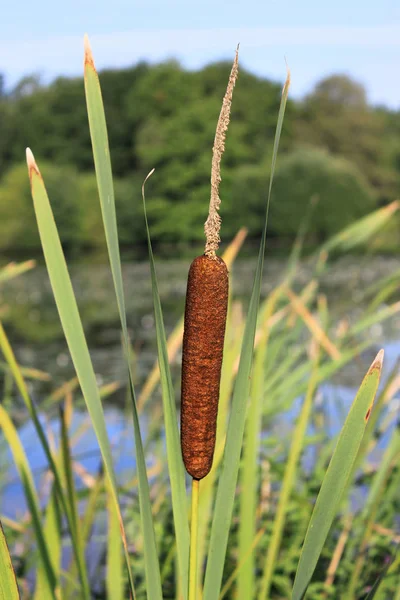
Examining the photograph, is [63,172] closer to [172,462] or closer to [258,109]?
[258,109]

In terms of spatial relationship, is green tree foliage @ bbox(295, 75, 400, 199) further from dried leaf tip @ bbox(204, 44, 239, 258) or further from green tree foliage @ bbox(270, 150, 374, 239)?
dried leaf tip @ bbox(204, 44, 239, 258)

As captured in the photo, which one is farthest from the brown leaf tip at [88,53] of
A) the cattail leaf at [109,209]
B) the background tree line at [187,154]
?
the background tree line at [187,154]

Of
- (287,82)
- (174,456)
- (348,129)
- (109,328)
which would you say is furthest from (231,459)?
(348,129)

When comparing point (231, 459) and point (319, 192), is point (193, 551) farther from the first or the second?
point (319, 192)

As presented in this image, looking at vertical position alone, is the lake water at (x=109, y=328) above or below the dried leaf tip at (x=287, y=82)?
above

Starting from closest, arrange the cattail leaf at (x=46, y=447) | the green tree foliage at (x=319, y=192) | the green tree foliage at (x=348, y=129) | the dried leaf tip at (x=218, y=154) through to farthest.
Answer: the dried leaf tip at (x=218, y=154) → the cattail leaf at (x=46, y=447) → the green tree foliage at (x=319, y=192) → the green tree foliage at (x=348, y=129)

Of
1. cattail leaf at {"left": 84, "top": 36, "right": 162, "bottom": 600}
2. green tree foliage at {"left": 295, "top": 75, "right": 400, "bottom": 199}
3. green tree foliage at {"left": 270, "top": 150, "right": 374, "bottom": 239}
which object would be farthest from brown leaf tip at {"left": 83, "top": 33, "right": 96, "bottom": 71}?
green tree foliage at {"left": 295, "top": 75, "right": 400, "bottom": 199}

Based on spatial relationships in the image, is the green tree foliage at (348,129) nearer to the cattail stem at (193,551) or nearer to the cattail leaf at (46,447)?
the cattail leaf at (46,447)

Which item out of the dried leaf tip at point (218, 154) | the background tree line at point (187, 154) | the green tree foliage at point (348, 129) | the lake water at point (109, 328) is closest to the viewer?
the dried leaf tip at point (218, 154)
